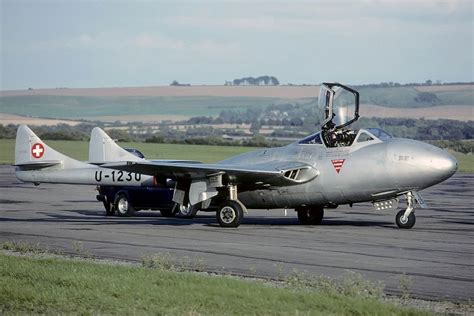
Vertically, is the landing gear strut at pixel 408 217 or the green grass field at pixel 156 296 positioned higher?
the landing gear strut at pixel 408 217

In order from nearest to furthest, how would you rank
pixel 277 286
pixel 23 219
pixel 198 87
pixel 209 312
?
pixel 209 312, pixel 277 286, pixel 23 219, pixel 198 87

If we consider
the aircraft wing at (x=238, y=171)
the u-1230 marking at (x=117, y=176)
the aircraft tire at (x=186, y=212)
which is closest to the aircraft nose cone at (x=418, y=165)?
the aircraft wing at (x=238, y=171)

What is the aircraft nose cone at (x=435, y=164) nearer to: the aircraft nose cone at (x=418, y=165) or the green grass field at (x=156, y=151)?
the aircraft nose cone at (x=418, y=165)

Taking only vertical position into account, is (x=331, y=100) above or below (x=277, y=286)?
above

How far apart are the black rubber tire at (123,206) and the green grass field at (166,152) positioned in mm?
38287

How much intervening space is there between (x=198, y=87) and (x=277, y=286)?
18225 centimetres

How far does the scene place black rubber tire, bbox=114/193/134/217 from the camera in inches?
1167

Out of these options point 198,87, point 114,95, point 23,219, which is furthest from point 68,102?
point 23,219

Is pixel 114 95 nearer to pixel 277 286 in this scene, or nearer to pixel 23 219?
pixel 23 219

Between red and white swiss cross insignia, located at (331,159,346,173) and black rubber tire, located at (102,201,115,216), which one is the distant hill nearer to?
black rubber tire, located at (102,201,115,216)

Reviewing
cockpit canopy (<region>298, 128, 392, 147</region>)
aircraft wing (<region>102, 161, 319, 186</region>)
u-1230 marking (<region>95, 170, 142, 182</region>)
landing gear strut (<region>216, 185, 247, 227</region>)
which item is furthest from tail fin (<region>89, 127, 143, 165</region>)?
cockpit canopy (<region>298, 128, 392, 147</region>)

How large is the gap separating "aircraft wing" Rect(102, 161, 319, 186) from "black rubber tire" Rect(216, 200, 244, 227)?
2.13 feet

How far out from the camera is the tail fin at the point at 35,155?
3011 centimetres

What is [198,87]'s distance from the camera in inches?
7702
